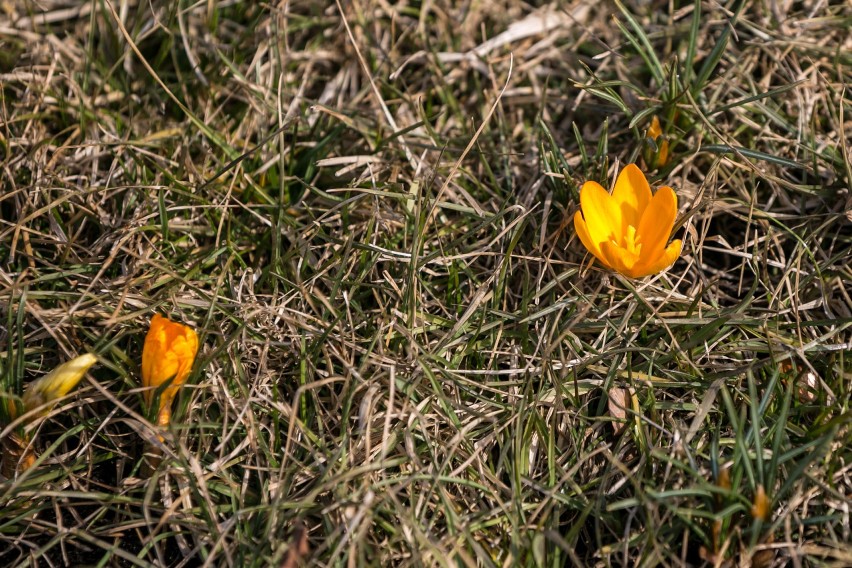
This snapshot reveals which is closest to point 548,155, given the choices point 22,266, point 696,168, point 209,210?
point 696,168

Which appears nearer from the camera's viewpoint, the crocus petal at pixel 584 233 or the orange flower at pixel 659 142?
the crocus petal at pixel 584 233

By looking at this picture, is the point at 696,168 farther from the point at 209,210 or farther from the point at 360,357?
the point at 209,210

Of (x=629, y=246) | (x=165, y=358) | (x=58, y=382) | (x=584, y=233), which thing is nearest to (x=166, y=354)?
(x=165, y=358)

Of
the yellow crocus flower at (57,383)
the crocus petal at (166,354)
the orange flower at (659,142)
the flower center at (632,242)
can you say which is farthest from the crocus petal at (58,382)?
the orange flower at (659,142)

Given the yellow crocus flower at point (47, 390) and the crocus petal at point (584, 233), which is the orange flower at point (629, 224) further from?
the yellow crocus flower at point (47, 390)

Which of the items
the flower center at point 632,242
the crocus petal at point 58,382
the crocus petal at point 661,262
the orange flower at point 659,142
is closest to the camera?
the crocus petal at point 58,382

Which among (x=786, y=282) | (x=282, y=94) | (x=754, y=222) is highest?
(x=282, y=94)

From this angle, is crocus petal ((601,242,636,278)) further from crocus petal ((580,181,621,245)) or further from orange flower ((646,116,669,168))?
orange flower ((646,116,669,168))
